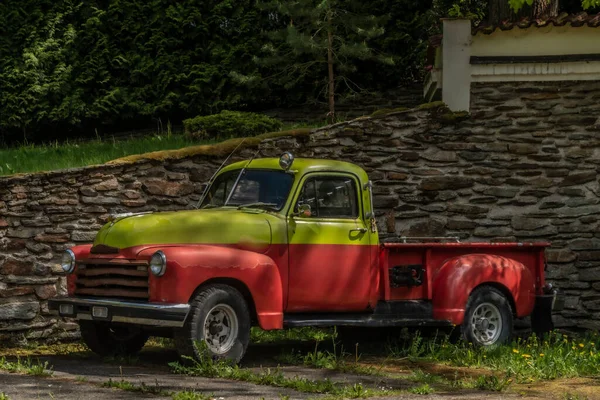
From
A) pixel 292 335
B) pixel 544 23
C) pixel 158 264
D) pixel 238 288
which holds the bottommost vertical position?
pixel 292 335

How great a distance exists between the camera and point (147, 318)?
829cm

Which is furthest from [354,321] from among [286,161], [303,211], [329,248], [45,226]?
[45,226]

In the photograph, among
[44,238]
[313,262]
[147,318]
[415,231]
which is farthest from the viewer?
[415,231]

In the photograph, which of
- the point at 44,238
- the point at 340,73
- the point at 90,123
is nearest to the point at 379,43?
the point at 340,73

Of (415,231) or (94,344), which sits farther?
(415,231)

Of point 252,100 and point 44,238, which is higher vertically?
point 252,100

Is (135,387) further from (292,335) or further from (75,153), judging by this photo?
(75,153)

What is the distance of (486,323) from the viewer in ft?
34.6

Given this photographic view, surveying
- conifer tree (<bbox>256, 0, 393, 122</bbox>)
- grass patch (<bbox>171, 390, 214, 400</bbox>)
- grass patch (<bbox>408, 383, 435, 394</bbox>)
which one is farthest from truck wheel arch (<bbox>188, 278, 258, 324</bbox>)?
conifer tree (<bbox>256, 0, 393, 122</bbox>)

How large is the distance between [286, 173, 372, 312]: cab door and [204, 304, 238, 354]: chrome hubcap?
2.33 ft

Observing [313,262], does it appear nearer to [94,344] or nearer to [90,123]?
[94,344]

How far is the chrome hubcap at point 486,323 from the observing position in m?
10.5

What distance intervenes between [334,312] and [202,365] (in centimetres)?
174

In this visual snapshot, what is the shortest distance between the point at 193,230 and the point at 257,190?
3.35 ft
